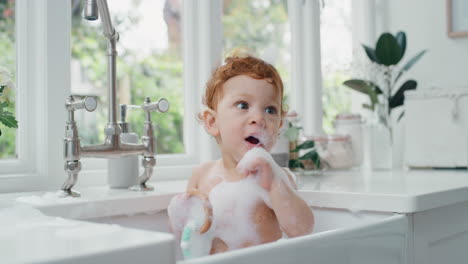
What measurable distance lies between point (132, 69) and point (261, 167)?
3.08 m

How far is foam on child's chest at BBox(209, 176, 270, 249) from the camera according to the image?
1021 mm

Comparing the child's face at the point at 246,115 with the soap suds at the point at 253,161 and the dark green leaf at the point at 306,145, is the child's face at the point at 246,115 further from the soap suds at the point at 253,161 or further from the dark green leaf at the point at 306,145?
the dark green leaf at the point at 306,145

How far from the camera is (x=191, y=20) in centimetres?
192

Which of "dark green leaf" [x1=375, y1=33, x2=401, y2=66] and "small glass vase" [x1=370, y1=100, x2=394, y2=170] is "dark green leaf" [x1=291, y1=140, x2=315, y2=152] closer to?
"small glass vase" [x1=370, y1=100, x2=394, y2=170]

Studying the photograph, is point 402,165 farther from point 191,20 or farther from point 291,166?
point 191,20

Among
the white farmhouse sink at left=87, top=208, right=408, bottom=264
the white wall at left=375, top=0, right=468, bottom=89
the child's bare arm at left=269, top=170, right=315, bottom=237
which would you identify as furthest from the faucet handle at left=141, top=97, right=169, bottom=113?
the white wall at left=375, top=0, right=468, bottom=89

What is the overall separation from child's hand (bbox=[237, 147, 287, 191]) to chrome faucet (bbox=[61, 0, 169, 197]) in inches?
15.8

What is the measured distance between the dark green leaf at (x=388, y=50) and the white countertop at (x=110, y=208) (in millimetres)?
734

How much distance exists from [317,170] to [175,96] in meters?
2.39

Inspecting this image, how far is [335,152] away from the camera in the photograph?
1959mm

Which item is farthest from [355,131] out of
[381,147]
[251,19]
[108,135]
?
[251,19]

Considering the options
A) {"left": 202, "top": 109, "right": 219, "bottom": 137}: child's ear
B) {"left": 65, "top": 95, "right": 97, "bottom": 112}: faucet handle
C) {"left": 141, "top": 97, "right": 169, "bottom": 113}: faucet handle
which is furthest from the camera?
{"left": 141, "top": 97, "right": 169, "bottom": 113}: faucet handle

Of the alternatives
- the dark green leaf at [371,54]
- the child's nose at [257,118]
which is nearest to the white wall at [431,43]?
the dark green leaf at [371,54]

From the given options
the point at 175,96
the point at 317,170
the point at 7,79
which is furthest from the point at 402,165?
the point at 175,96
